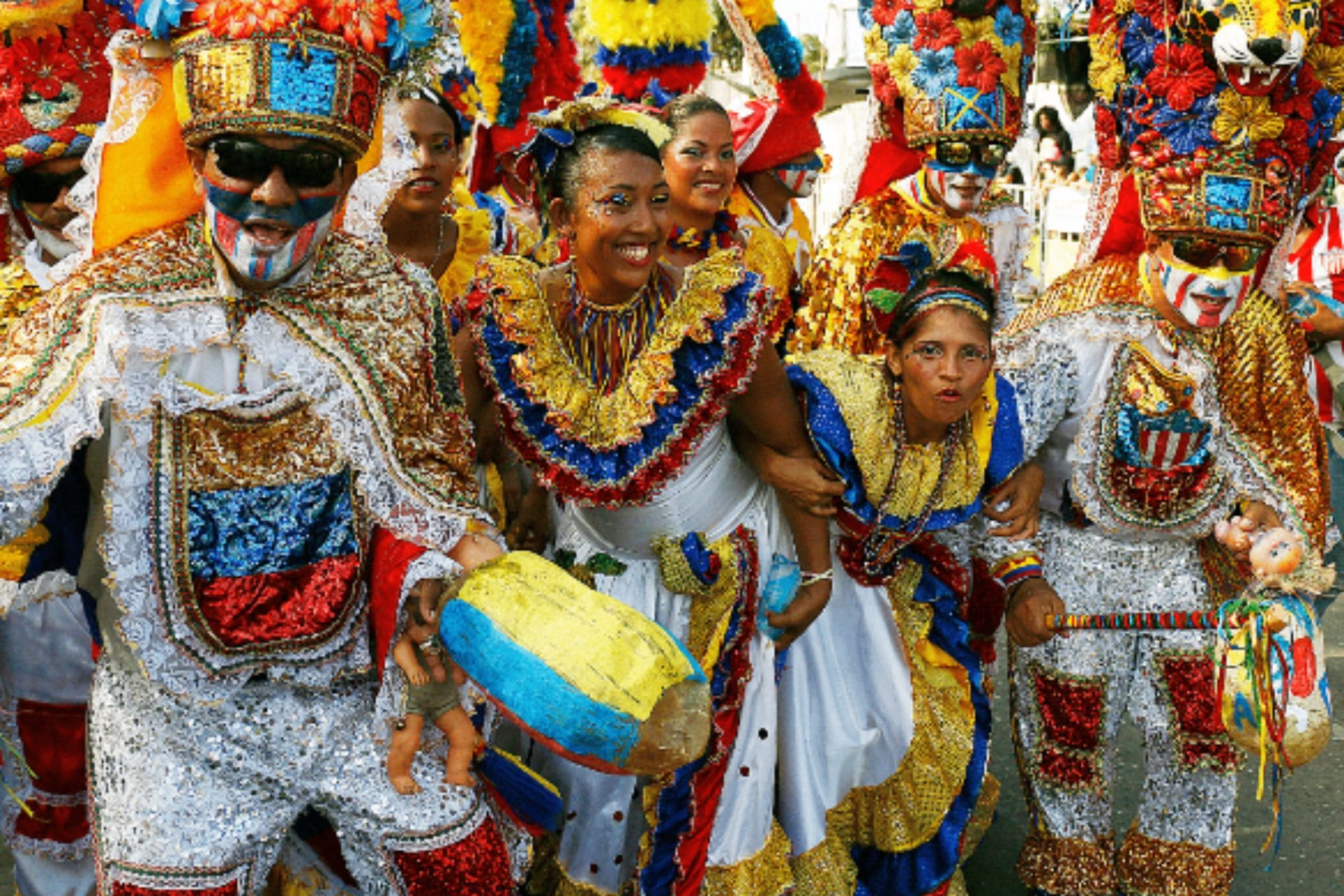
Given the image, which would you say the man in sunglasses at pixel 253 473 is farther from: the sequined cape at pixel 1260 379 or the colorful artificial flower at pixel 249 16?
the sequined cape at pixel 1260 379

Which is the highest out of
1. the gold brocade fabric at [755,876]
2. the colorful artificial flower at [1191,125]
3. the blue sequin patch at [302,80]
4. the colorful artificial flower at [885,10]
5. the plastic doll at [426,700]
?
the colorful artificial flower at [885,10]

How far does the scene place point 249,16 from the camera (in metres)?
2.35

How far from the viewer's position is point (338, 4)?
243cm

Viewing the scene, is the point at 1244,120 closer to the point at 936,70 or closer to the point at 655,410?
the point at 936,70

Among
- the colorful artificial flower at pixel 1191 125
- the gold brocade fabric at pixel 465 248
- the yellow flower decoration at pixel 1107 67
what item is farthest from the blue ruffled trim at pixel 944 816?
the gold brocade fabric at pixel 465 248

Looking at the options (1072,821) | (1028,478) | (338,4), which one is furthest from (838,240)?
(338,4)

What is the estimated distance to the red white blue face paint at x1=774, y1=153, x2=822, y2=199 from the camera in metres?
5.56

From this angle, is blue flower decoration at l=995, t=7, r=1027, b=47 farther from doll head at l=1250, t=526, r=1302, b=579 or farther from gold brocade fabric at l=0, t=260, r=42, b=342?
gold brocade fabric at l=0, t=260, r=42, b=342

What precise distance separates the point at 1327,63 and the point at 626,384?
2026 mm

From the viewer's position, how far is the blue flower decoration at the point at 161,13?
2383 millimetres

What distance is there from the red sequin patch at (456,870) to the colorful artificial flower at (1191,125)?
8.29ft

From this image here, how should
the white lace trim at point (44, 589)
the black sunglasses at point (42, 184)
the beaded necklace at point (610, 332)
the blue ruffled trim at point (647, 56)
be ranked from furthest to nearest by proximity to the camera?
1. the blue ruffled trim at point (647, 56)
2. the beaded necklace at point (610, 332)
3. the white lace trim at point (44, 589)
4. the black sunglasses at point (42, 184)

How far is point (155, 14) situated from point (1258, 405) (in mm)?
3000

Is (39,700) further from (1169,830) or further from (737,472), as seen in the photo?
(1169,830)
